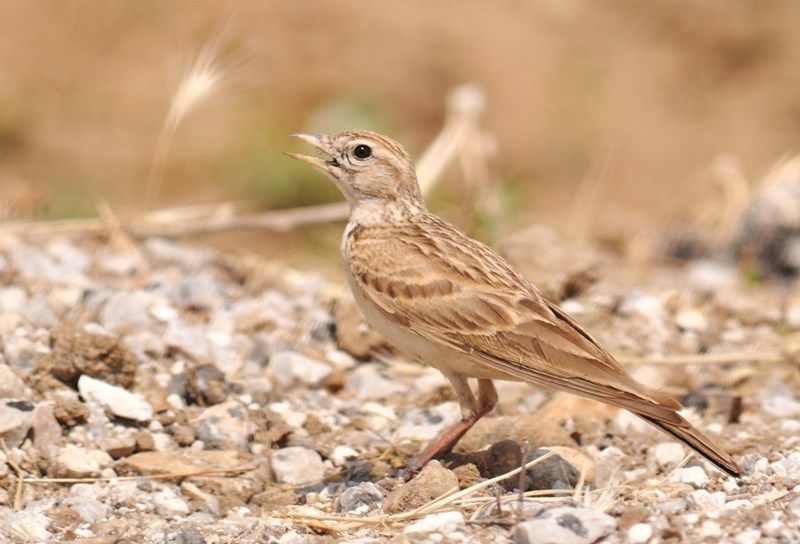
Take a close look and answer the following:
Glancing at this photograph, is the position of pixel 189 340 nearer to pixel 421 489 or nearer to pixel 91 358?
pixel 91 358

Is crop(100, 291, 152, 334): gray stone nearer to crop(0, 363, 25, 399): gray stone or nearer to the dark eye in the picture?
crop(0, 363, 25, 399): gray stone

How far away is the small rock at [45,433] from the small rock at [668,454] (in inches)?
95.7

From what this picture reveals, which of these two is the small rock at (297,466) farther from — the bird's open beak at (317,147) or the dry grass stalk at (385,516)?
the bird's open beak at (317,147)

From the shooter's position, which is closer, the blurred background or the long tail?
the long tail

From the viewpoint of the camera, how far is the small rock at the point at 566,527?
4012 mm

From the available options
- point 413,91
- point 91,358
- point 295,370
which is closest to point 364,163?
point 295,370

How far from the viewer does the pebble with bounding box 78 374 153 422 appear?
210 inches

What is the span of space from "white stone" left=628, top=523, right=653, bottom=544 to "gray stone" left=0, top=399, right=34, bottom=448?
2.45m

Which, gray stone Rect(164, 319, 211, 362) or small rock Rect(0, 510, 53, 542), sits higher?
gray stone Rect(164, 319, 211, 362)

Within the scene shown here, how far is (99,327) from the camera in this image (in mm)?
6066

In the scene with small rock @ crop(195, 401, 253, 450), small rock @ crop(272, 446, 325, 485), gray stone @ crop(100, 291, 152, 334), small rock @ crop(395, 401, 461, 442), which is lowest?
small rock @ crop(272, 446, 325, 485)

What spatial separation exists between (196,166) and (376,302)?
22.8ft

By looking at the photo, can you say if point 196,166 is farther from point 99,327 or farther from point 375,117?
point 99,327

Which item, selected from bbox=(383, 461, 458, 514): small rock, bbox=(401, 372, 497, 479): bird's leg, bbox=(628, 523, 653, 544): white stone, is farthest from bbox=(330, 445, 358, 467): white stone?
bbox=(628, 523, 653, 544): white stone
